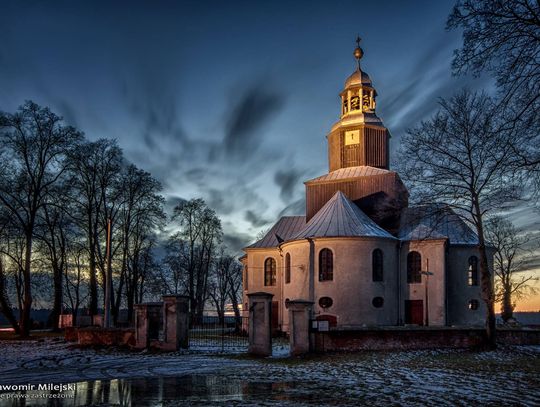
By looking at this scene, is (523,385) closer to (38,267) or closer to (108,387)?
(108,387)

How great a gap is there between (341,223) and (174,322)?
1281 centimetres

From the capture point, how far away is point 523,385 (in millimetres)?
11180

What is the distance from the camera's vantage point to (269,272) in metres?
34.9

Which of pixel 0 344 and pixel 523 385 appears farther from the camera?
pixel 0 344

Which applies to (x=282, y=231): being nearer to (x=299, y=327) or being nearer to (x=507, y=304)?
(x=299, y=327)

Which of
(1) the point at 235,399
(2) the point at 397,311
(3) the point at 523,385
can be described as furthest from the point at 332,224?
(1) the point at 235,399

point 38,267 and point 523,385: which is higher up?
point 38,267

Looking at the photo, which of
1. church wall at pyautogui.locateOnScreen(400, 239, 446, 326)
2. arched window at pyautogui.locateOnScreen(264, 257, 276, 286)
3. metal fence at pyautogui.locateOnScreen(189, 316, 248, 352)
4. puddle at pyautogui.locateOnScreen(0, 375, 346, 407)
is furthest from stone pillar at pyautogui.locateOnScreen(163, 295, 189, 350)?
arched window at pyautogui.locateOnScreen(264, 257, 276, 286)

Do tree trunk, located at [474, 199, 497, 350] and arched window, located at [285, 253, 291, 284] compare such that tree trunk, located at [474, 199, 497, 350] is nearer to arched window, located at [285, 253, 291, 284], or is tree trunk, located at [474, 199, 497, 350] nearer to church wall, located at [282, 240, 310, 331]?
church wall, located at [282, 240, 310, 331]

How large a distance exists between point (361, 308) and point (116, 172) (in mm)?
16199

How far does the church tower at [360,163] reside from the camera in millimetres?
33344

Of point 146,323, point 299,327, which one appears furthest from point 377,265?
point 146,323

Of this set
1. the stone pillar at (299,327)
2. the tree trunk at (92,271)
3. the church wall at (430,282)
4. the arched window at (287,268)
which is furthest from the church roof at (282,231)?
the stone pillar at (299,327)

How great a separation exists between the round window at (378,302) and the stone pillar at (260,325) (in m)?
11.9
